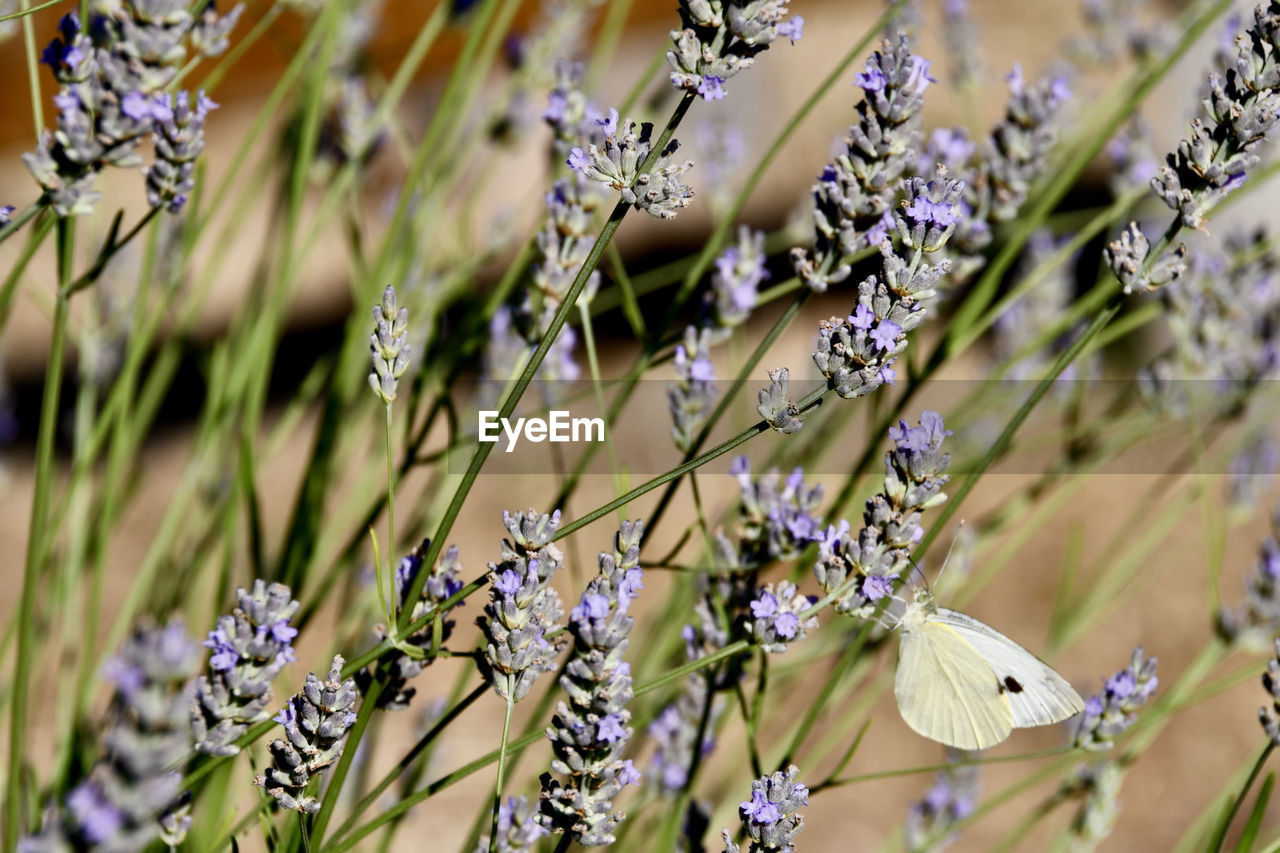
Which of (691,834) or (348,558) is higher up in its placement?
(348,558)

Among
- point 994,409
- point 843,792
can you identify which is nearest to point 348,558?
point 994,409

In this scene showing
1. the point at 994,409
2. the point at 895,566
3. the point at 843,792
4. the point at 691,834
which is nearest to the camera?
the point at 895,566

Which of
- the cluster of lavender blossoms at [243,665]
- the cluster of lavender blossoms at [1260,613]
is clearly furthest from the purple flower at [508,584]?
the cluster of lavender blossoms at [1260,613]


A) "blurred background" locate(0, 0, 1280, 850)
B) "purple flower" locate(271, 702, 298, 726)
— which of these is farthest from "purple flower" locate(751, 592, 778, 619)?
"blurred background" locate(0, 0, 1280, 850)

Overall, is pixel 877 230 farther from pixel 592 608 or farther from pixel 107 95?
pixel 107 95

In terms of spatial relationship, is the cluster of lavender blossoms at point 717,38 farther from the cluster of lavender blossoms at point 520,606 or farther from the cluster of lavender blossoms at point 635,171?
the cluster of lavender blossoms at point 520,606

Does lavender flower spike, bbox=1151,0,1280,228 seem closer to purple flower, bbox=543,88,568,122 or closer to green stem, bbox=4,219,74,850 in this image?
purple flower, bbox=543,88,568,122

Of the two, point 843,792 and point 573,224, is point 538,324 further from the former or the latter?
point 843,792

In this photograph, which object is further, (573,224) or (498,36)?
(498,36)
